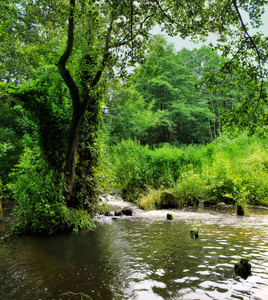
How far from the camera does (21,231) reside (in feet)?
18.8

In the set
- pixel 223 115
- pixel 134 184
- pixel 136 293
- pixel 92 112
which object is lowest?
pixel 136 293

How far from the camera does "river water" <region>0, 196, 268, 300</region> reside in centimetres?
293

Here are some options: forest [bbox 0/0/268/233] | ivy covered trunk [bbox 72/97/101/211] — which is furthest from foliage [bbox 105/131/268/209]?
ivy covered trunk [bbox 72/97/101/211]

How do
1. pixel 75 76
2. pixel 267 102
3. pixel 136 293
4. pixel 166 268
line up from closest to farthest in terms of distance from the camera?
1. pixel 136 293
2. pixel 267 102
3. pixel 166 268
4. pixel 75 76

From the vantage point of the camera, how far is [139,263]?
3812 millimetres

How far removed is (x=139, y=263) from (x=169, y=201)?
645cm

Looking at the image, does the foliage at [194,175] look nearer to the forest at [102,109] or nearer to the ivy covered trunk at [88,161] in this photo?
the forest at [102,109]

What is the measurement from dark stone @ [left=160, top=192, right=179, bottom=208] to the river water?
3797 millimetres

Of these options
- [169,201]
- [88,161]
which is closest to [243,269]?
[88,161]

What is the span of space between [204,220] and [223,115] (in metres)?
4.52

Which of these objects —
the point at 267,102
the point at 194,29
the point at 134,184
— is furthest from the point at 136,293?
the point at 134,184

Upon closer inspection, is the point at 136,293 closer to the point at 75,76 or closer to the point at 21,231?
the point at 21,231

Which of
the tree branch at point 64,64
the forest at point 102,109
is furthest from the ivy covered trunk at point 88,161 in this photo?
the tree branch at point 64,64

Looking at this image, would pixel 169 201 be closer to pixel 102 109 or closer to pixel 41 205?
pixel 102 109
